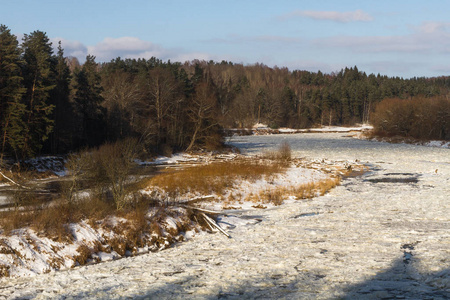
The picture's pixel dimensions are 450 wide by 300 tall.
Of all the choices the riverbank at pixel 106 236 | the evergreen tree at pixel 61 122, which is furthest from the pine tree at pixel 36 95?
the riverbank at pixel 106 236

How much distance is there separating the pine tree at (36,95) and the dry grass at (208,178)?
512 inches

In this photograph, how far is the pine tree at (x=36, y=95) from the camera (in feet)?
107

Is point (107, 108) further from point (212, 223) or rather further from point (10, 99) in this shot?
point (212, 223)

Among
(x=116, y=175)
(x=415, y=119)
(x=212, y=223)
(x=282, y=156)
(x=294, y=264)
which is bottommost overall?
(x=294, y=264)

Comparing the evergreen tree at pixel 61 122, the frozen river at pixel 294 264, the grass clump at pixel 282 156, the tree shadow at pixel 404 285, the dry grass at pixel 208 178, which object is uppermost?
the evergreen tree at pixel 61 122

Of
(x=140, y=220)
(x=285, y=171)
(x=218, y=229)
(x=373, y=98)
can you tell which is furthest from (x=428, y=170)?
(x=373, y=98)

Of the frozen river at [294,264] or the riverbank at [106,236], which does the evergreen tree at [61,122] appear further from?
the frozen river at [294,264]

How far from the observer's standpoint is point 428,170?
35.1 m

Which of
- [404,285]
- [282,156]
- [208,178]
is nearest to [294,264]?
[404,285]

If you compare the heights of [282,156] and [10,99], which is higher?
[10,99]

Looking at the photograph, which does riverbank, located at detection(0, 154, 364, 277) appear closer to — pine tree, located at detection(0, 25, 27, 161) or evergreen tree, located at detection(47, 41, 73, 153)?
pine tree, located at detection(0, 25, 27, 161)

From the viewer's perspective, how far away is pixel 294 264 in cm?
1191

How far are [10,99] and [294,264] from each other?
27.9 m

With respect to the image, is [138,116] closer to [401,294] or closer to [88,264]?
[88,264]
